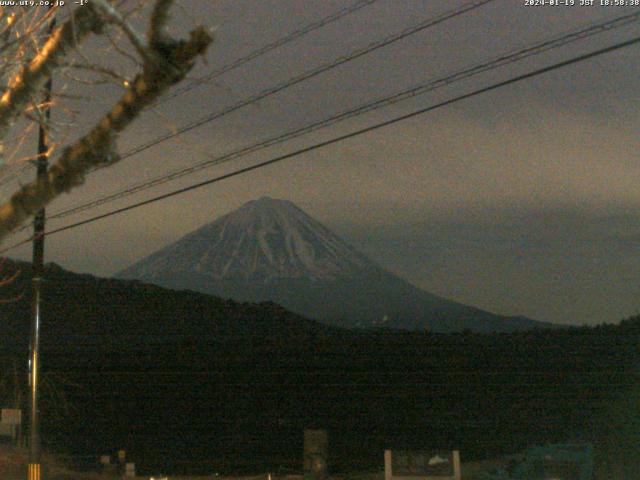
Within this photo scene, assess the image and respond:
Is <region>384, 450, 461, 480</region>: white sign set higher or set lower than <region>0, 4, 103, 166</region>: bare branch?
lower

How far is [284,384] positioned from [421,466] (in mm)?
15452

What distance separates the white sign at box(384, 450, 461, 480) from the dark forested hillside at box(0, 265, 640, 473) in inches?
268

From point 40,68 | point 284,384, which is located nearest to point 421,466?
point 40,68

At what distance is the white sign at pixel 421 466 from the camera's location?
54.8ft

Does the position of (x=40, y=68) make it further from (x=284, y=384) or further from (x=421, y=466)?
(x=284, y=384)

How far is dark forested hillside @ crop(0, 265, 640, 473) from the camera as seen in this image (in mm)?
25703

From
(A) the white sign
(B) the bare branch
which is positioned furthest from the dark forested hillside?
(B) the bare branch

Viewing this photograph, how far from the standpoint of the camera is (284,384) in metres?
32.1

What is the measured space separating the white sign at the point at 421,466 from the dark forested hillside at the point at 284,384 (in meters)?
6.82

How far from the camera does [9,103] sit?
172 inches

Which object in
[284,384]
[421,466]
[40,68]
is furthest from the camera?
[284,384]

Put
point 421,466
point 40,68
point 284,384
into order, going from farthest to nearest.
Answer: point 284,384 → point 421,466 → point 40,68

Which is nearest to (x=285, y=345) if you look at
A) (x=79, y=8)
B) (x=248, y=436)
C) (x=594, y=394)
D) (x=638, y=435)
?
(x=248, y=436)

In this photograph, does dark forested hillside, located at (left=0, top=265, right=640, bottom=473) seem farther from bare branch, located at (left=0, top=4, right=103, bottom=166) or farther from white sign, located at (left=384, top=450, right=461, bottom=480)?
bare branch, located at (left=0, top=4, right=103, bottom=166)
